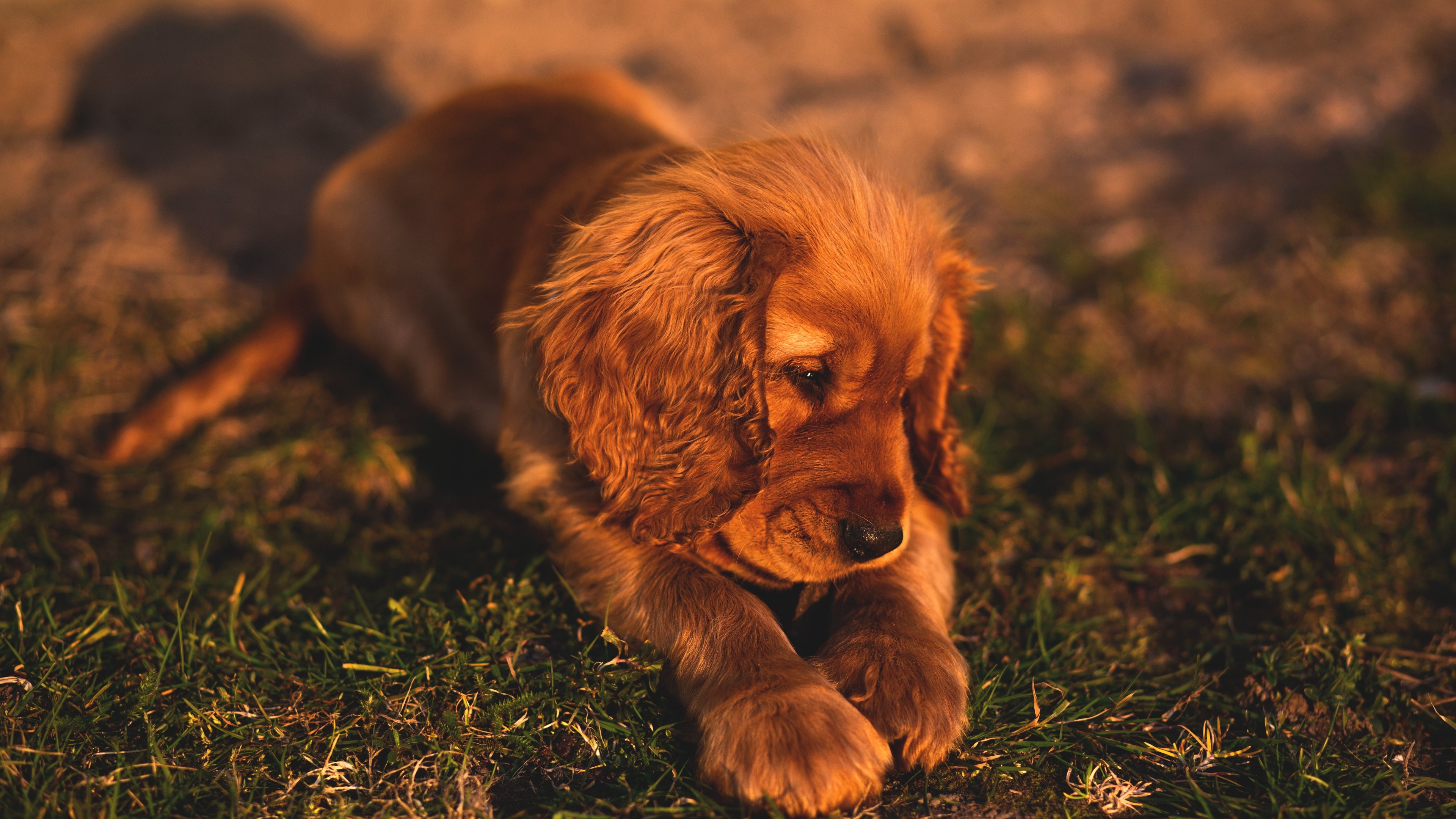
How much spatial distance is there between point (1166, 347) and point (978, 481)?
1336 mm

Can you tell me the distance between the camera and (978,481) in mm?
3145

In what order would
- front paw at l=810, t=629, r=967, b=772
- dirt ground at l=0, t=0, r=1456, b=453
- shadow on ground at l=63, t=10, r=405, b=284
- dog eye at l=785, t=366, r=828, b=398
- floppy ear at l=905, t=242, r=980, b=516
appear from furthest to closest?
1. shadow on ground at l=63, t=10, r=405, b=284
2. dirt ground at l=0, t=0, r=1456, b=453
3. floppy ear at l=905, t=242, r=980, b=516
4. dog eye at l=785, t=366, r=828, b=398
5. front paw at l=810, t=629, r=967, b=772

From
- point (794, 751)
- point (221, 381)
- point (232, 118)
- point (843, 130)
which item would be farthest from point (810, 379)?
point (232, 118)

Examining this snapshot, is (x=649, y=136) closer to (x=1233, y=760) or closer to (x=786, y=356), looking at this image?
(x=786, y=356)

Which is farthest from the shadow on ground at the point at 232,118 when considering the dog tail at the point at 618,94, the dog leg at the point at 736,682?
the dog leg at the point at 736,682

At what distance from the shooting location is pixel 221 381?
3592mm

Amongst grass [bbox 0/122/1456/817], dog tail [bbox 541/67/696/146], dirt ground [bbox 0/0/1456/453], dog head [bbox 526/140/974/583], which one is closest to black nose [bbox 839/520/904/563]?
dog head [bbox 526/140/974/583]

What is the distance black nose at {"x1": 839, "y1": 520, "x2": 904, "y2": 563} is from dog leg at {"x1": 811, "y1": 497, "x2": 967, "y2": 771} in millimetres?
194

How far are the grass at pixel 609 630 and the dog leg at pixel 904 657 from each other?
0.12 metres

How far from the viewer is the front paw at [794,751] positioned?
5.91 ft

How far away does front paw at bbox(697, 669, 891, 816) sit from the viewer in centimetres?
180

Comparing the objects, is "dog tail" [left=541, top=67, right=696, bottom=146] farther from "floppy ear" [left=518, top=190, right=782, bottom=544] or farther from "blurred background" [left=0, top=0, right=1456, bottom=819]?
"floppy ear" [left=518, top=190, right=782, bottom=544]

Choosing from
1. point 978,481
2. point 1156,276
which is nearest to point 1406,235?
point 1156,276

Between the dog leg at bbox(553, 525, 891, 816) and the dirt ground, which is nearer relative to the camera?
the dog leg at bbox(553, 525, 891, 816)
